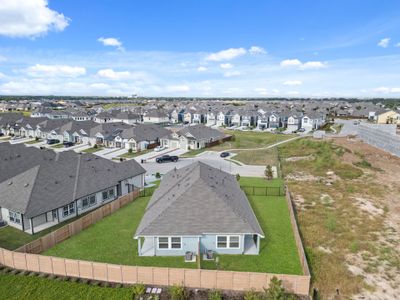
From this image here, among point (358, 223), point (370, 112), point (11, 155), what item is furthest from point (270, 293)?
point (370, 112)

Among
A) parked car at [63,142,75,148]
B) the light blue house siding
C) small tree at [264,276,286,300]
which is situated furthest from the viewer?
parked car at [63,142,75,148]

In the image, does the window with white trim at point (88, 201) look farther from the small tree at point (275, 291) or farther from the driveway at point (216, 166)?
the small tree at point (275, 291)

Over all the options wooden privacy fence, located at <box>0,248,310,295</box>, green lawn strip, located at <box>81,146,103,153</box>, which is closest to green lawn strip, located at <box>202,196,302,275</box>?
wooden privacy fence, located at <box>0,248,310,295</box>

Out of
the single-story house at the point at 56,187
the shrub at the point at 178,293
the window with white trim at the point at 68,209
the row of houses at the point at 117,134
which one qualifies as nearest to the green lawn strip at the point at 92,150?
the row of houses at the point at 117,134

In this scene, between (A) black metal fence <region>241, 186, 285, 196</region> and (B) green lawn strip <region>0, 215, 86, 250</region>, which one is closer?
(B) green lawn strip <region>0, 215, 86, 250</region>

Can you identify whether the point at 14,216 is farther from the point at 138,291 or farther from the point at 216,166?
the point at 216,166

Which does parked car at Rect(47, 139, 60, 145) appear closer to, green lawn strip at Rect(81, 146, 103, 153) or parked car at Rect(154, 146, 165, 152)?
green lawn strip at Rect(81, 146, 103, 153)
